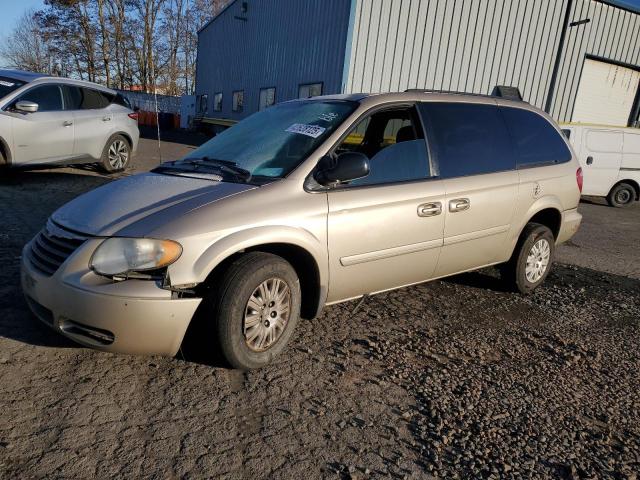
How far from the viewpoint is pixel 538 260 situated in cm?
460

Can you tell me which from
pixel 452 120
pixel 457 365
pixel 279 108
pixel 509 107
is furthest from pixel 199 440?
pixel 509 107

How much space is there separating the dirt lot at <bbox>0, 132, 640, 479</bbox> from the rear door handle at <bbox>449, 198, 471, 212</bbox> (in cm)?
89

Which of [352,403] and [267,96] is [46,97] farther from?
[267,96]

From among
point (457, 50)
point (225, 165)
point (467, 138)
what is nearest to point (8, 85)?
point (225, 165)

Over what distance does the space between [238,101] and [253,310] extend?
21308 millimetres

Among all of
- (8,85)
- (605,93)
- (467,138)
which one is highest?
(605,93)

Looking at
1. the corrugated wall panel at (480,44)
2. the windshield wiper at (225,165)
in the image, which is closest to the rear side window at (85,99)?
the windshield wiper at (225,165)

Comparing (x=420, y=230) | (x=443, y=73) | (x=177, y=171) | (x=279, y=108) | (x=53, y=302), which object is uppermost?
(x=443, y=73)

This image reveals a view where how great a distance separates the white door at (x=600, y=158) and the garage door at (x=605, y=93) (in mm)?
5977

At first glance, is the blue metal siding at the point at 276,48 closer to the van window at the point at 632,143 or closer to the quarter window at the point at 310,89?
the quarter window at the point at 310,89

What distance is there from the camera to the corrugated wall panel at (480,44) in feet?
42.0

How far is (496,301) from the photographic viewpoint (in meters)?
4.41

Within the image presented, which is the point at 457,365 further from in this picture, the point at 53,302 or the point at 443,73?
the point at 443,73

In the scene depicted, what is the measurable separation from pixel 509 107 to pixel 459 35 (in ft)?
34.6
